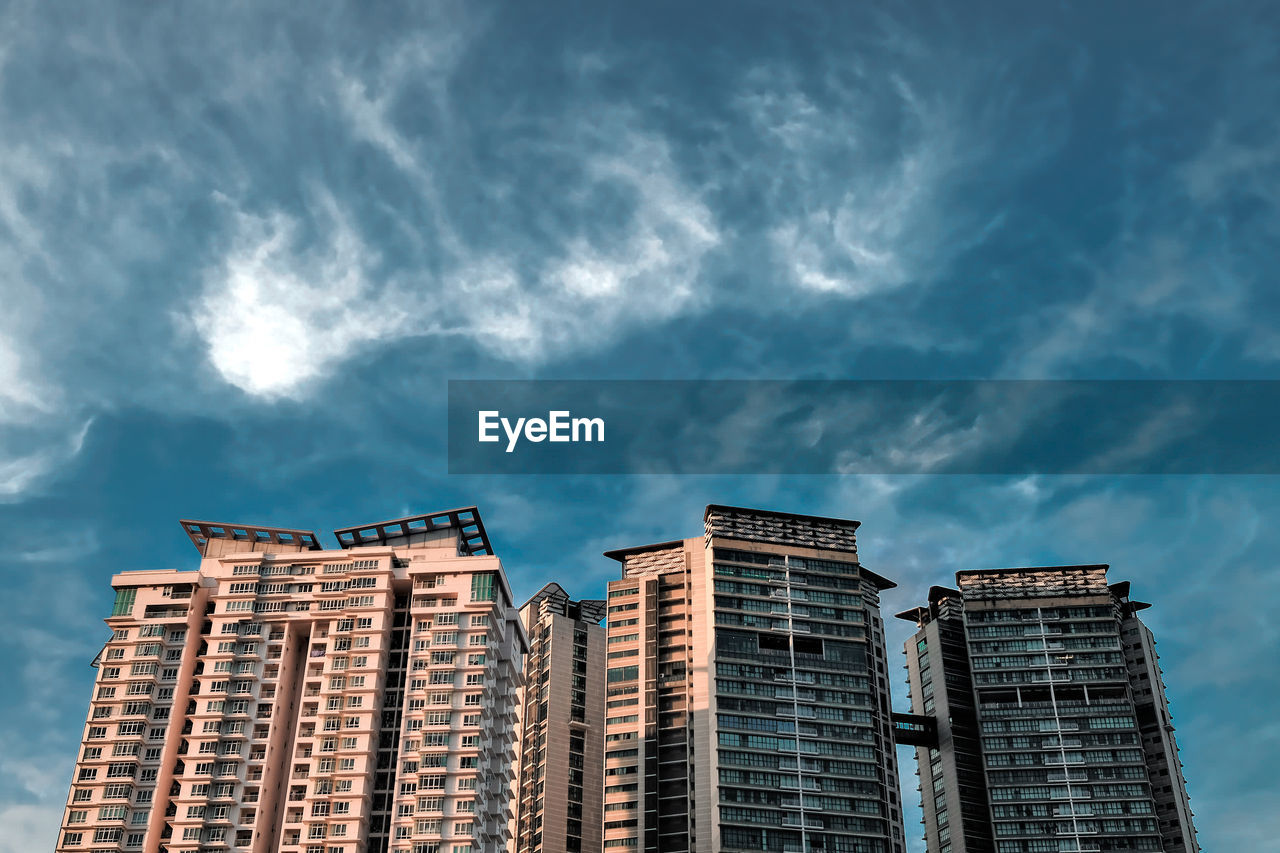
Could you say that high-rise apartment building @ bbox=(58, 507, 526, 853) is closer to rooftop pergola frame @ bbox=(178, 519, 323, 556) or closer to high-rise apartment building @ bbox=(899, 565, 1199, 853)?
rooftop pergola frame @ bbox=(178, 519, 323, 556)

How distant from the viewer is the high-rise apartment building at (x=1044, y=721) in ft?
468

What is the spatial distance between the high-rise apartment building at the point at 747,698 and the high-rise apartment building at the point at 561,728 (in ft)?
44.1

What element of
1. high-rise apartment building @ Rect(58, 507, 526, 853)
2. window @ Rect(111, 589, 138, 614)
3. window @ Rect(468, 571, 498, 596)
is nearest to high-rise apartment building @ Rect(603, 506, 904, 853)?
high-rise apartment building @ Rect(58, 507, 526, 853)

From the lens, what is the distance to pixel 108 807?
106 meters

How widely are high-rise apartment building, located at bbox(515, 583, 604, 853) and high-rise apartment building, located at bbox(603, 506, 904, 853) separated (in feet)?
44.1

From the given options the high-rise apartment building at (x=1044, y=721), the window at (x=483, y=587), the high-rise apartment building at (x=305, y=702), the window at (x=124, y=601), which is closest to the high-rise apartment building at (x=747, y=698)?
the high-rise apartment building at (x=1044, y=721)

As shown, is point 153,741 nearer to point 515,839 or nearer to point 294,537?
point 294,537

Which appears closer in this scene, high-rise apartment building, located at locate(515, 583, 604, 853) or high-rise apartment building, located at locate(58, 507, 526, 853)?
high-rise apartment building, located at locate(58, 507, 526, 853)

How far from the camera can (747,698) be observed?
13388 cm

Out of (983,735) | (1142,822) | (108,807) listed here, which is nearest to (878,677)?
(983,735)

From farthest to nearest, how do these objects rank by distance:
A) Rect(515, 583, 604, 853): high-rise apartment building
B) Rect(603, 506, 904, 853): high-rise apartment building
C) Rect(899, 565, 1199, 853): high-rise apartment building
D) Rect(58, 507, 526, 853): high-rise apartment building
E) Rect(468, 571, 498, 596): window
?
Rect(515, 583, 604, 853): high-rise apartment building, Rect(899, 565, 1199, 853): high-rise apartment building, Rect(603, 506, 904, 853): high-rise apartment building, Rect(468, 571, 498, 596): window, Rect(58, 507, 526, 853): high-rise apartment building

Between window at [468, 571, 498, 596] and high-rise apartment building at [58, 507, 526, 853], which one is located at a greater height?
window at [468, 571, 498, 596]

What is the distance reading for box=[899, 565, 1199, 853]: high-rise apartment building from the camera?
5615 inches

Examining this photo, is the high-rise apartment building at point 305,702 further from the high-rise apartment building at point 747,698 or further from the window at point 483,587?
the high-rise apartment building at point 747,698
